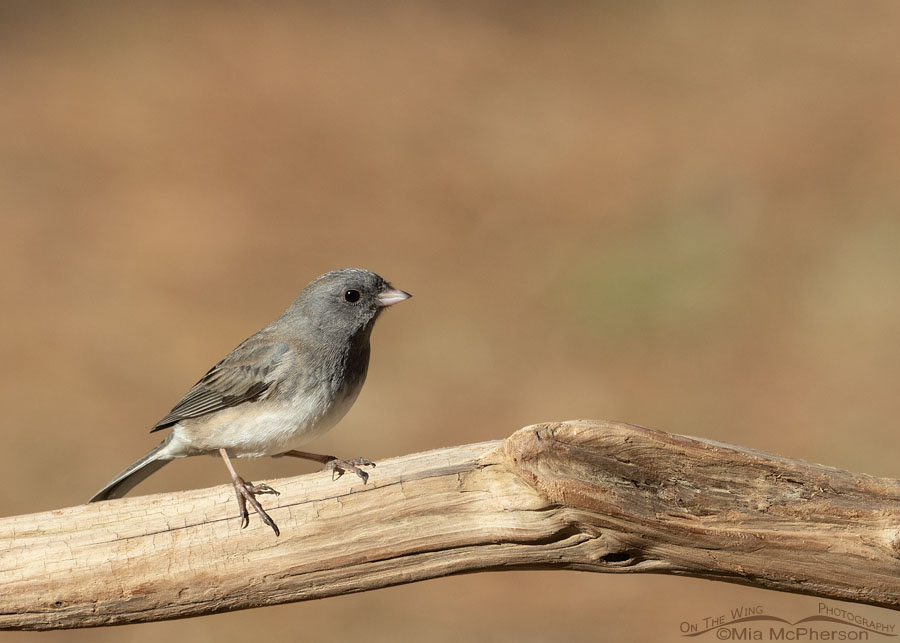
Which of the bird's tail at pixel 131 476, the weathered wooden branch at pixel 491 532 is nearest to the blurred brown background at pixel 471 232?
the bird's tail at pixel 131 476

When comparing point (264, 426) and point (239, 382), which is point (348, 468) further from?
point (239, 382)

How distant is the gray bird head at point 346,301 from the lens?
3.69 m

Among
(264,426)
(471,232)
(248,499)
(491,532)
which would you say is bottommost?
(491,532)

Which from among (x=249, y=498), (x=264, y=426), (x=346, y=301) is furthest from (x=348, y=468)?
(x=346, y=301)

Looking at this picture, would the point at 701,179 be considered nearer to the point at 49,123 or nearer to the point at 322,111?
the point at 322,111

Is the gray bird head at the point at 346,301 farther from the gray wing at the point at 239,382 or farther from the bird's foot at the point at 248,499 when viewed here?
the bird's foot at the point at 248,499

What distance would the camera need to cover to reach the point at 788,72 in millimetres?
11016

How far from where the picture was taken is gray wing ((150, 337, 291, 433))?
3555 mm

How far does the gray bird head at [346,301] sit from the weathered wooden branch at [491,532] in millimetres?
826

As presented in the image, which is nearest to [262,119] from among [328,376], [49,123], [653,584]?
[49,123]

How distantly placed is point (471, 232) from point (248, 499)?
6935mm

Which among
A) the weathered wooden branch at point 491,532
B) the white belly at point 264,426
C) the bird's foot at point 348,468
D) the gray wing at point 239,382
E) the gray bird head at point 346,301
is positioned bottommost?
the weathered wooden branch at point 491,532

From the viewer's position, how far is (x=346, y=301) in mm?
3740

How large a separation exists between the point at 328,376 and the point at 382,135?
769 cm
